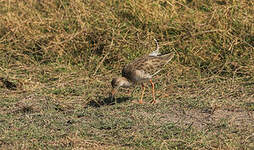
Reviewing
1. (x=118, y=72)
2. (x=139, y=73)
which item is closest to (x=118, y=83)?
(x=139, y=73)

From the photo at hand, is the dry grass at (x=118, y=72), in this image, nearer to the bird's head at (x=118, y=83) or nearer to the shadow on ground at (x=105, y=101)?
the shadow on ground at (x=105, y=101)

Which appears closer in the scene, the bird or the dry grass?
the dry grass

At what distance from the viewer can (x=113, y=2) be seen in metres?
10.3

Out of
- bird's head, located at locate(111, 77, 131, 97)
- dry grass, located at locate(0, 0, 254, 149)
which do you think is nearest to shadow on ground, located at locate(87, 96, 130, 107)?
dry grass, located at locate(0, 0, 254, 149)

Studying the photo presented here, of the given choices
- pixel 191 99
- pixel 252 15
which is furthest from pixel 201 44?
pixel 191 99

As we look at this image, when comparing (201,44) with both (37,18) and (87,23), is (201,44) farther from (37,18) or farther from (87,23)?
(37,18)

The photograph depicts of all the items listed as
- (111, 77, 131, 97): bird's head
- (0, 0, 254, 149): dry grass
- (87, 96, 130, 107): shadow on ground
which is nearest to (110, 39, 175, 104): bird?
(111, 77, 131, 97): bird's head

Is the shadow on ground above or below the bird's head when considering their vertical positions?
below

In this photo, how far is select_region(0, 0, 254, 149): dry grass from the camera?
6.35 metres

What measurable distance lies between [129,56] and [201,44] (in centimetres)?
131

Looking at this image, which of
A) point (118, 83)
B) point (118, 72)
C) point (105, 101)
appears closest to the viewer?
point (118, 83)

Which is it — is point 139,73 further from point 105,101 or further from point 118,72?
point 118,72

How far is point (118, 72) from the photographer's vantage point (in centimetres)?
916

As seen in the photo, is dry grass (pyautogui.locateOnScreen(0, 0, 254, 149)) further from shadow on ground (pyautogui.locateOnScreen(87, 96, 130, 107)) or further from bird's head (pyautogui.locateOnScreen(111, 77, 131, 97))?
bird's head (pyautogui.locateOnScreen(111, 77, 131, 97))
